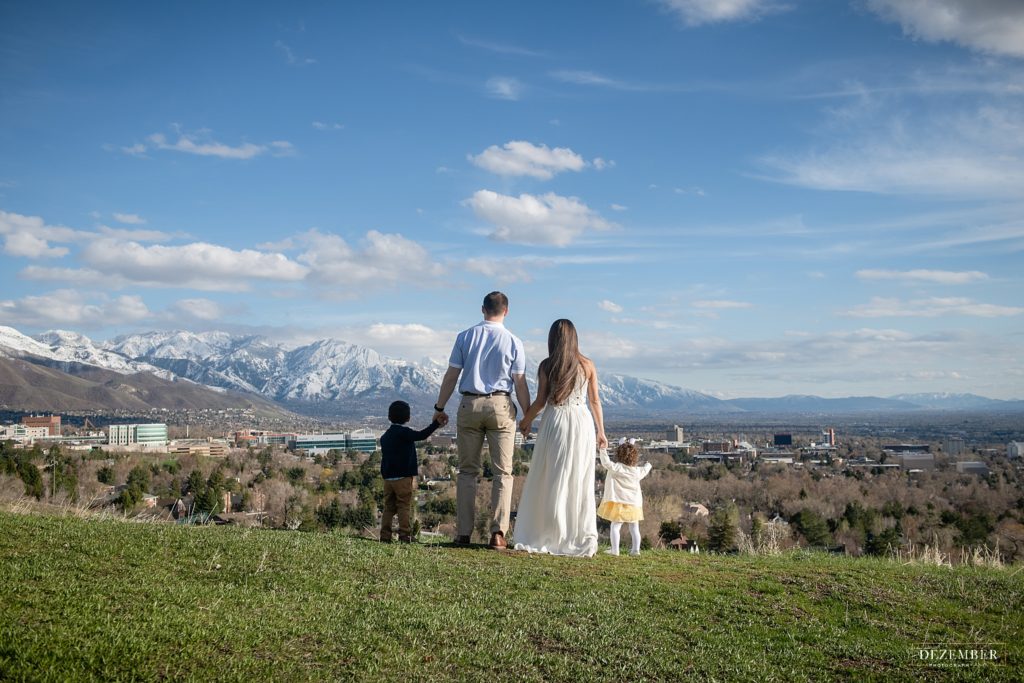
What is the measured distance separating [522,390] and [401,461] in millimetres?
1885

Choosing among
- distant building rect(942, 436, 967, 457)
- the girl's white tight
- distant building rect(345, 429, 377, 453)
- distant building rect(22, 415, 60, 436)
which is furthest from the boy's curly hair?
distant building rect(22, 415, 60, 436)

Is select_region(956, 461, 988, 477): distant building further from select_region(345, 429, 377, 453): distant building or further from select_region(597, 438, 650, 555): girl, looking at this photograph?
select_region(597, 438, 650, 555): girl

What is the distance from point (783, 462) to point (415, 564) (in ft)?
243

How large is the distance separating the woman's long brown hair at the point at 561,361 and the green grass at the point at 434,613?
2.04 metres

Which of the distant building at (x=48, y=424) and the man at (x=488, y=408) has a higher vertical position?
the man at (x=488, y=408)

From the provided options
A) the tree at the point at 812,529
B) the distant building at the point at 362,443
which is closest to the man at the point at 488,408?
the tree at the point at 812,529

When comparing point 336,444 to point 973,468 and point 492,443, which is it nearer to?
point 973,468

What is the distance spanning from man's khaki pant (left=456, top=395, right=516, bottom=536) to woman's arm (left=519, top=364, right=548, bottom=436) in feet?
0.92

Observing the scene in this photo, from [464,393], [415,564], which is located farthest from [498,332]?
[415,564]

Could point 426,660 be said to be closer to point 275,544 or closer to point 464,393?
point 275,544

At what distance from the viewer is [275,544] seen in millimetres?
8656

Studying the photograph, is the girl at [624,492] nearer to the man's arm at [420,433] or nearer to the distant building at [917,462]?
the man's arm at [420,433]

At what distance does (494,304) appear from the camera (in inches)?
399

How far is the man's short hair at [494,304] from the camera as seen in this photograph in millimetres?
10125
